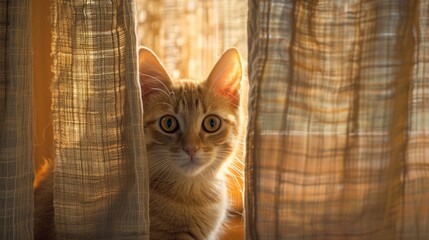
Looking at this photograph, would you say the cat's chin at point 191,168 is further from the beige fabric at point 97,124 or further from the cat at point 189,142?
the beige fabric at point 97,124

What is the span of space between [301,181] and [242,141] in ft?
1.76

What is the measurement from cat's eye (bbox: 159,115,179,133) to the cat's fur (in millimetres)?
13

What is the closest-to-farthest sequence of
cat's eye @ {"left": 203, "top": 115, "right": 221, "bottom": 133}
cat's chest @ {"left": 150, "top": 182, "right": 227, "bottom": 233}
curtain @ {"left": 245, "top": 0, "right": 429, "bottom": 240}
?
1. curtain @ {"left": 245, "top": 0, "right": 429, "bottom": 240}
2. cat's chest @ {"left": 150, "top": 182, "right": 227, "bottom": 233}
3. cat's eye @ {"left": 203, "top": 115, "right": 221, "bottom": 133}

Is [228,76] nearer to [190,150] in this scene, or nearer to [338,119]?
[190,150]

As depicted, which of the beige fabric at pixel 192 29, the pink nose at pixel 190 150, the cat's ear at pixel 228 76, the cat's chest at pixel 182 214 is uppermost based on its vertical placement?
the beige fabric at pixel 192 29

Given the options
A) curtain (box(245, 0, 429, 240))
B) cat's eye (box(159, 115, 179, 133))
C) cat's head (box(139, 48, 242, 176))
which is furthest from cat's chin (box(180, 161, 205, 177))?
curtain (box(245, 0, 429, 240))

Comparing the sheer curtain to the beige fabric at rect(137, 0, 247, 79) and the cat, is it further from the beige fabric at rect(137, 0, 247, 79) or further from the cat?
the beige fabric at rect(137, 0, 247, 79)

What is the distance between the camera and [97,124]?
3.85ft

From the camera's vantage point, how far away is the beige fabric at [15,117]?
114cm

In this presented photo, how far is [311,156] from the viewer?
109 cm

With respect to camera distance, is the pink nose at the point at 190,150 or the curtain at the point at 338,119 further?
the pink nose at the point at 190,150

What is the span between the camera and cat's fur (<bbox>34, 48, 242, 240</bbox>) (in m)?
1.41

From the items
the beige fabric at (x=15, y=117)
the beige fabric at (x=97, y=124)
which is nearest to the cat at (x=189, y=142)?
the beige fabric at (x=97, y=124)

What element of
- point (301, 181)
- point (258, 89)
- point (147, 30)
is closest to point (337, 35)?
point (258, 89)
